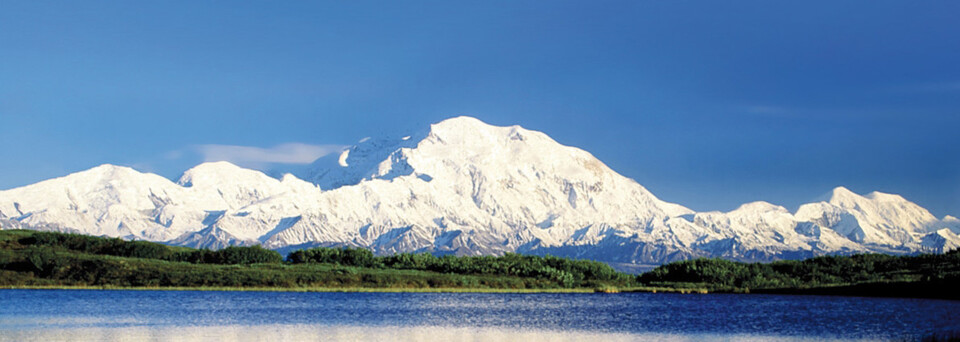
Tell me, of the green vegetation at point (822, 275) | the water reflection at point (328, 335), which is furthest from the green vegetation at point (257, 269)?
the water reflection at point (328, 335)

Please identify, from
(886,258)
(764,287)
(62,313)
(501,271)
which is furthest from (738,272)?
(62,313)

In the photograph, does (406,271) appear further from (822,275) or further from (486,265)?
(822,275)

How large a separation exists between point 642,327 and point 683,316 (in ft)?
46.5

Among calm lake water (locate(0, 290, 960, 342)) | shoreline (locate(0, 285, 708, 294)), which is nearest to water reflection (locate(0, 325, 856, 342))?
calm lake water (locate(0, 290, 960, 342))

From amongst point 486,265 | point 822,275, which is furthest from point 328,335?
point 822,275

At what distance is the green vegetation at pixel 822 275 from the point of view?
136m

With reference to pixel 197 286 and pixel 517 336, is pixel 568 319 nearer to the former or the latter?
pixel 517 336

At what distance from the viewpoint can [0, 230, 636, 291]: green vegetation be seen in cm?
12642

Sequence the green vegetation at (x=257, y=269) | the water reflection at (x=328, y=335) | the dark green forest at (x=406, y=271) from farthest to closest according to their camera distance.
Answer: the dark green forest at (x=406, y=271), the green vegetation at (x=257, y=269), the water reflection at (x=328, y=335)

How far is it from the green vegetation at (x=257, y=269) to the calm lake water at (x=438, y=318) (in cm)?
1611

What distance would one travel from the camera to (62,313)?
257 feet

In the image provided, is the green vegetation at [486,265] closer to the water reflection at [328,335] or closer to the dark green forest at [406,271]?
the dark green forest at [406,271]

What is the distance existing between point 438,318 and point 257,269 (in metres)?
69.0

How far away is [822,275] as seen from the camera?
156250mm
